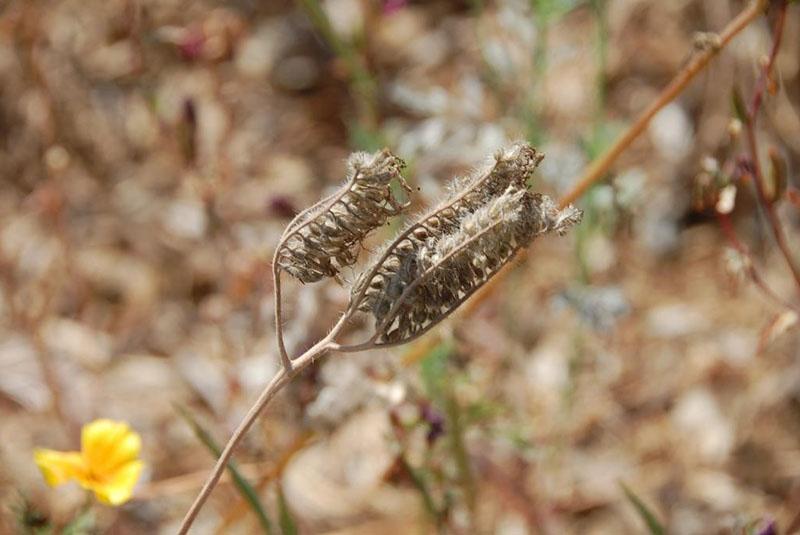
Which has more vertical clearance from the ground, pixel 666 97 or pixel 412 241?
pixel 666 97

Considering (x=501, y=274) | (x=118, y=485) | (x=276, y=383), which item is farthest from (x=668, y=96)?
(x=118, y=485)

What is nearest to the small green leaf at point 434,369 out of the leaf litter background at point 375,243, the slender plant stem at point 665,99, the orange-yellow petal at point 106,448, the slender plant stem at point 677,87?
the leaf litter background at point 375,243

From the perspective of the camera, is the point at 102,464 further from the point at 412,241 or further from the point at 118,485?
the point at 412,241

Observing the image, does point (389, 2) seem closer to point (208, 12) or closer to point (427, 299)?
point (208, 12)

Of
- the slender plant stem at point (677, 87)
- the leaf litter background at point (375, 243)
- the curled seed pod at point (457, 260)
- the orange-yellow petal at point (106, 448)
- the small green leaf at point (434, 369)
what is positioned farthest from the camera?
the leaf litter background at point (375, 243)

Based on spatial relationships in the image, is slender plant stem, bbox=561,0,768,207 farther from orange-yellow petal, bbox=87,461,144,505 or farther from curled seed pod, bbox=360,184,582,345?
orange-yellow petal, bbox=87,461,144,505

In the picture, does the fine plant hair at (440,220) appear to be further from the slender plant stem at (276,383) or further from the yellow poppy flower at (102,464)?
the yellow poppy flower at (102,464)

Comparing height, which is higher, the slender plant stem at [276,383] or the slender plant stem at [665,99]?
the slender plant stem at [665,99]

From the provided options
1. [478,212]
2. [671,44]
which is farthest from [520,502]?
[671,44]
